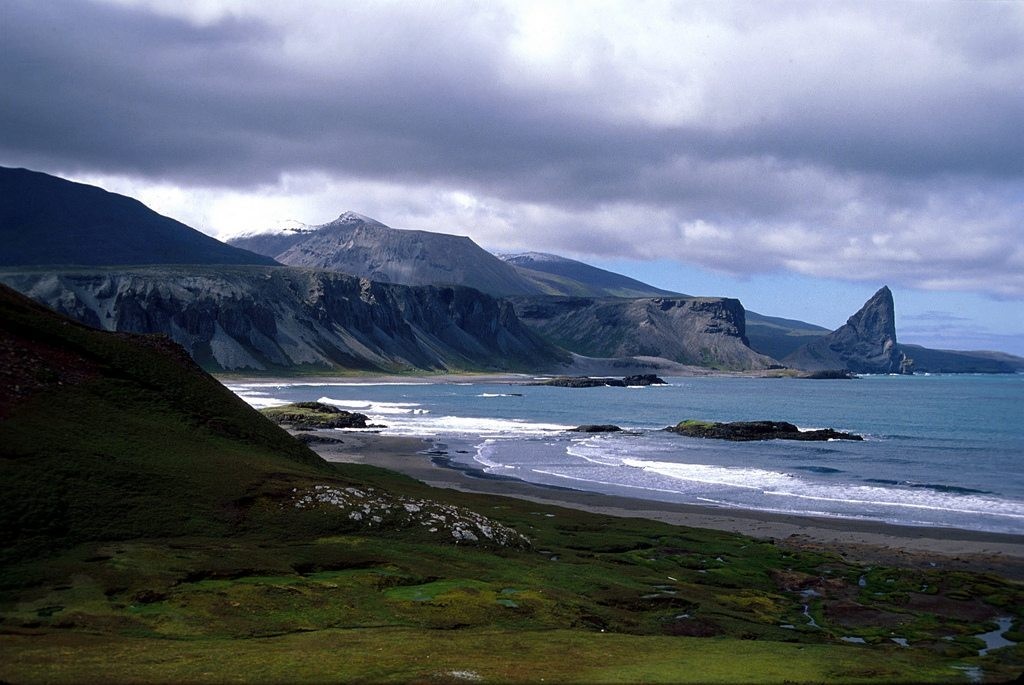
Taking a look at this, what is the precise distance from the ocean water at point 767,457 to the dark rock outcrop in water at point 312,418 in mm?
5791

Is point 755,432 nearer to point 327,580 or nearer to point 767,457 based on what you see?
point 767,457

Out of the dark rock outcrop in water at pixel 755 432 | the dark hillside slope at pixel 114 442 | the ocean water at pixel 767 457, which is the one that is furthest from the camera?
the dark rock outcrop in water at pixel 755 432

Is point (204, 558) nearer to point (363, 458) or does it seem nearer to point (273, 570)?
point (273, 570)

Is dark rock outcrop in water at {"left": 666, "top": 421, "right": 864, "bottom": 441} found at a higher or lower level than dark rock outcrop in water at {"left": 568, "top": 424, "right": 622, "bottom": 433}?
higher

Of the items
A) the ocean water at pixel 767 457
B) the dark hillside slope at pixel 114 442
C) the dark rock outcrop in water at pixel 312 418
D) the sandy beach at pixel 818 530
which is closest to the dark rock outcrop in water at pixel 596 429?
the ocean water at pixel 767 457

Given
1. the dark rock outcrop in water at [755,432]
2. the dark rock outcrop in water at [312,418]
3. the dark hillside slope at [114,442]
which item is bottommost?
the dark rock outcrop in water at [312,418]

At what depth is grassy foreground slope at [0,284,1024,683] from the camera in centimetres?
1939

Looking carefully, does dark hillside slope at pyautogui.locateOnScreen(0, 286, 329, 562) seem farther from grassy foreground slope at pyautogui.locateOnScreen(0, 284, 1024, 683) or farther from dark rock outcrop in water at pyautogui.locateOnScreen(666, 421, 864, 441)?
dark rock outcrop in water at pyautogui.locateOnScreen(666, 421, 864, 441)

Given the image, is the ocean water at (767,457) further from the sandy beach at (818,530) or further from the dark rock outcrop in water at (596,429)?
the sandy beach at (818,530)

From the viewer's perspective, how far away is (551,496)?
58.4 m

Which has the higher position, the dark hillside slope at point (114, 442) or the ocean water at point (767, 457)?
the dark hillside slope at point (114, 442)

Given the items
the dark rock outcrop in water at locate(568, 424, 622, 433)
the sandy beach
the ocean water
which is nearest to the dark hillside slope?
the sandy beach

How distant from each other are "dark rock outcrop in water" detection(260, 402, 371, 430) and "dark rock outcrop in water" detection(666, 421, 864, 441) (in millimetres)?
40144

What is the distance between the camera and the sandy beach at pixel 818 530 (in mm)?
40656
